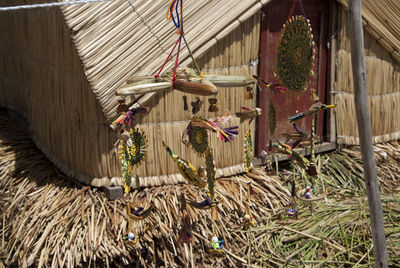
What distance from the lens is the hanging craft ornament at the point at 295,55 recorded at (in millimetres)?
2957

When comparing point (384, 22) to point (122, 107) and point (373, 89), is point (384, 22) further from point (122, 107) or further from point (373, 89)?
point (122, 107)

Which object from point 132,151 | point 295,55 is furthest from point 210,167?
point 295,55

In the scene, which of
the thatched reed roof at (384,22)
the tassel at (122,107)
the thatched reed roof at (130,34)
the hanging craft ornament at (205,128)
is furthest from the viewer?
the thatched reed roof at (384,22)

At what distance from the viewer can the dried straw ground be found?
3.57 meters

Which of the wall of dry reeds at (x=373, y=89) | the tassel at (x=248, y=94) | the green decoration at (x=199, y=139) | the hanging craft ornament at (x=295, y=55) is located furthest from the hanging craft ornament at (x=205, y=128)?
the wall of dry reeds at (x=373, y=89)

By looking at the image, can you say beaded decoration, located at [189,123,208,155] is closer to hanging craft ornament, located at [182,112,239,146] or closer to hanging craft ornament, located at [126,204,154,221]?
hanging craft ornament, located at [182,112,239,146]

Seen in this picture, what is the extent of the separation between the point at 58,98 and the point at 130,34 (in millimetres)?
989

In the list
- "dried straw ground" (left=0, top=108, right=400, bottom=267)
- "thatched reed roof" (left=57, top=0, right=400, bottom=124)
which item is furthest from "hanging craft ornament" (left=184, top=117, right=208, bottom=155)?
"thatched reed roof" (left=57, top=0, right=400, bottom=124)

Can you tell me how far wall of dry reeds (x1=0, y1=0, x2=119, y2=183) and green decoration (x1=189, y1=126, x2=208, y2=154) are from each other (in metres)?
1.37

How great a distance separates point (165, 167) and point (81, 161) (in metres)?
0.68

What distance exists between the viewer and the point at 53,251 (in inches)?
138

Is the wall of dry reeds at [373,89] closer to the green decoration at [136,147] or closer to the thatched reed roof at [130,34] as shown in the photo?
the thatched reed roof at [130,34]

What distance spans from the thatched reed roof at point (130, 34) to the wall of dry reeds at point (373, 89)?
1.32 m

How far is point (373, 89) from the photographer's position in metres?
4.87
